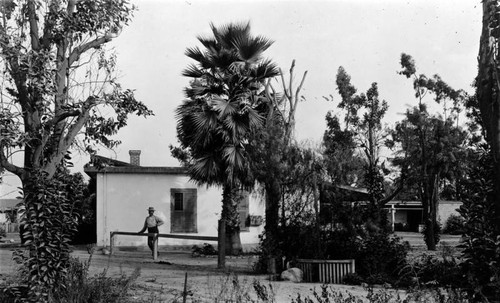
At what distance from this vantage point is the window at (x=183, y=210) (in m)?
25.2

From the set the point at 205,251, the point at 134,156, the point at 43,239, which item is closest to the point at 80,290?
the point at 43,239

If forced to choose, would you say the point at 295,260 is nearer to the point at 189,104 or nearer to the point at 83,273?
the point at 83,273

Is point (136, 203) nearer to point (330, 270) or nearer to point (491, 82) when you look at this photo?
point (330, 270)

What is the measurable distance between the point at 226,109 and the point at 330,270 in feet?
28.1

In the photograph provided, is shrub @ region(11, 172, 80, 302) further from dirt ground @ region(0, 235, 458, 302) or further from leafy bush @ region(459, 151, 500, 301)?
leafy bush @ region(459, 151, 500, 301)

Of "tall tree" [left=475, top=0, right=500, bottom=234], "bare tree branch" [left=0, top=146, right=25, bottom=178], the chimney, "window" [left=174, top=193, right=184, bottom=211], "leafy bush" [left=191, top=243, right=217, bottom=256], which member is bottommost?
"leafy bush" [left=191, top=243, right=217, bottom=256]

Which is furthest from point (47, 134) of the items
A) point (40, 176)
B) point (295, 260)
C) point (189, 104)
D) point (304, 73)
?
point (304, 73)

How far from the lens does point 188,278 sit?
13.8 metres

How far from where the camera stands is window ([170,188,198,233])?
25.2 meters

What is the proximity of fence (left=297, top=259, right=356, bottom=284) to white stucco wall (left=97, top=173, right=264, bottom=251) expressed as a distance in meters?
10.7

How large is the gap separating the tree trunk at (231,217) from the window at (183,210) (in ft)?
9.65

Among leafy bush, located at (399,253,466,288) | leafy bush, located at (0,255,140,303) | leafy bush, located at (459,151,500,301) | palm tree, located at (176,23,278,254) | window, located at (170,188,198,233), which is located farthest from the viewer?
window, located at (170,188,198,233)

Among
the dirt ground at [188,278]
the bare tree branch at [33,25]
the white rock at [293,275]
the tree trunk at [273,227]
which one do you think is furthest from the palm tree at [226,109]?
the bare tree branch at [33,25]

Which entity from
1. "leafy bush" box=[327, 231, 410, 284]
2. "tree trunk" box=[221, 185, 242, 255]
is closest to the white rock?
"leafy bush" box=[327, 231, 410, 284]
